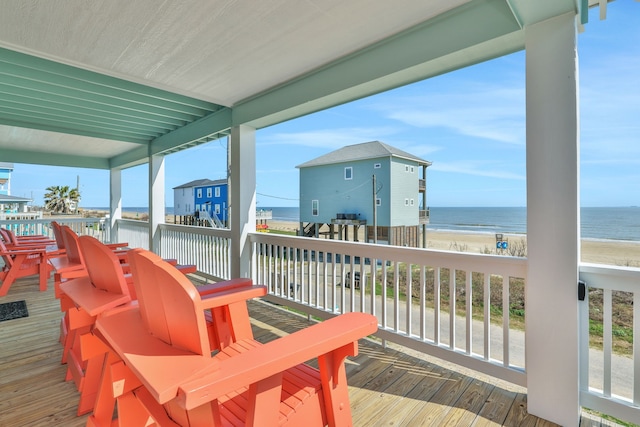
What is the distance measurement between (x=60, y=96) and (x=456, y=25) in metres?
4.48

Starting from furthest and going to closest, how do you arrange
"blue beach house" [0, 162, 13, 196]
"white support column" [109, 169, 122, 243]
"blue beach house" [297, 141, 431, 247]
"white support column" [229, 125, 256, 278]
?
1. "blue beach house" [0, 162, 13, 196]
2. "blue beach house" [297, 141, 431, 247]
3. "white support column" [109, 169, 122, 243]
4. "white support column" [229, 125, 256, 278]

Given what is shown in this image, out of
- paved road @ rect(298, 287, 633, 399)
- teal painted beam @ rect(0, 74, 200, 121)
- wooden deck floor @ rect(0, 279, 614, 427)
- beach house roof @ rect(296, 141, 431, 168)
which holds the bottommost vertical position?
paved road @ rect(298, 287, 633, 399)

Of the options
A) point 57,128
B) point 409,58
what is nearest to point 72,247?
point 409,58

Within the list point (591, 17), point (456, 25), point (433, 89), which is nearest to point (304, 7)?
point (456, 25)

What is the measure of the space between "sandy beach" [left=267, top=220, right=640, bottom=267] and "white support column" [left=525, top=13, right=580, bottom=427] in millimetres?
3198

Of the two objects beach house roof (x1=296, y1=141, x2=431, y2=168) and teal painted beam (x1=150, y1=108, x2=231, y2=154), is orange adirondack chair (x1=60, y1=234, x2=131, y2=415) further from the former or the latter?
beach house roof (x1=296, y1=141, x2=431, y2=168)

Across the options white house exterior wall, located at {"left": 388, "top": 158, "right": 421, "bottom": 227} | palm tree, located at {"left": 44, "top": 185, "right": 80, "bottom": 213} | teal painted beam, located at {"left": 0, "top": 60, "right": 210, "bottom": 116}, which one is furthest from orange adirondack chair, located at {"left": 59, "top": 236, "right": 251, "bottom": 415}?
palm tree, located at {"left": 44, "top": 185, "right": 80, "bottom": 213}

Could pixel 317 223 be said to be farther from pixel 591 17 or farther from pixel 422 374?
pixel 591 17

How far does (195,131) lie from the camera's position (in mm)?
5039

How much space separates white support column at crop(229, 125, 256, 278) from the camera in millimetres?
4145

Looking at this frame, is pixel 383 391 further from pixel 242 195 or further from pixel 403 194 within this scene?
pixel 403 194

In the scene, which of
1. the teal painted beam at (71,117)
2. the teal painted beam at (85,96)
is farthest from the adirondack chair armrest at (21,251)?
the teal painted beam at (85,96)

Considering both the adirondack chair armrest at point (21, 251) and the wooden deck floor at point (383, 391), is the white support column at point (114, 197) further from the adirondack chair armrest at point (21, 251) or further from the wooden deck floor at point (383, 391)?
the wooden deck floor at point (383, 391)

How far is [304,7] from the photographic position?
2.09 metres
